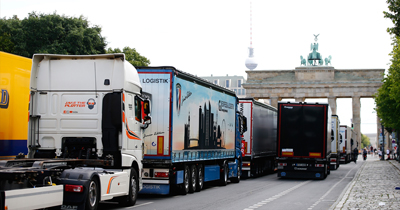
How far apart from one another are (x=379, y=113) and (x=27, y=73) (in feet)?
119

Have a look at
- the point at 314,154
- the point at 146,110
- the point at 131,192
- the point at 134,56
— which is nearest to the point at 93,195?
the point at 131,192

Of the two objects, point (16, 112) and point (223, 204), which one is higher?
point (16, 112)

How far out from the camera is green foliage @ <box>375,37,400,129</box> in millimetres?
29873

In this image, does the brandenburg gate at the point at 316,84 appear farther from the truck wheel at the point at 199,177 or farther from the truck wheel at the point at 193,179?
the truck wheel at the point at 193,179

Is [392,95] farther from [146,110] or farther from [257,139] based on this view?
[146,110]

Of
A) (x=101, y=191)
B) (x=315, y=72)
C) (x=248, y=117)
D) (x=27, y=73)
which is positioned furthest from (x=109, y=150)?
(x=315, y=72)

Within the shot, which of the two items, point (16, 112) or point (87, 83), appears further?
point (16, 112)

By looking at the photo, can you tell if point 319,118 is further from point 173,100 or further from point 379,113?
point 379,113

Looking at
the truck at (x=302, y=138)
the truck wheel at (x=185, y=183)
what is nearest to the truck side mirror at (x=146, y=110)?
the truck wheel at (x=185, y=183)

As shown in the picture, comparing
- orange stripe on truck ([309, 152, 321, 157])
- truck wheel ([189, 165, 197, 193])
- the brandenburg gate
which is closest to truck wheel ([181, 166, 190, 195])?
truck wheel ([189, 165, 197, 193])

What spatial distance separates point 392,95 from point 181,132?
1665 cm

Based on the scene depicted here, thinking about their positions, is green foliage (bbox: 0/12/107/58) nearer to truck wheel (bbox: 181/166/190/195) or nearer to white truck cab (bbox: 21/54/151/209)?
truck wheel (bbox: 181/166/190/195)

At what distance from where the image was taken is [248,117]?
93.8ft

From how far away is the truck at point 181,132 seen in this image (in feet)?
53.8
